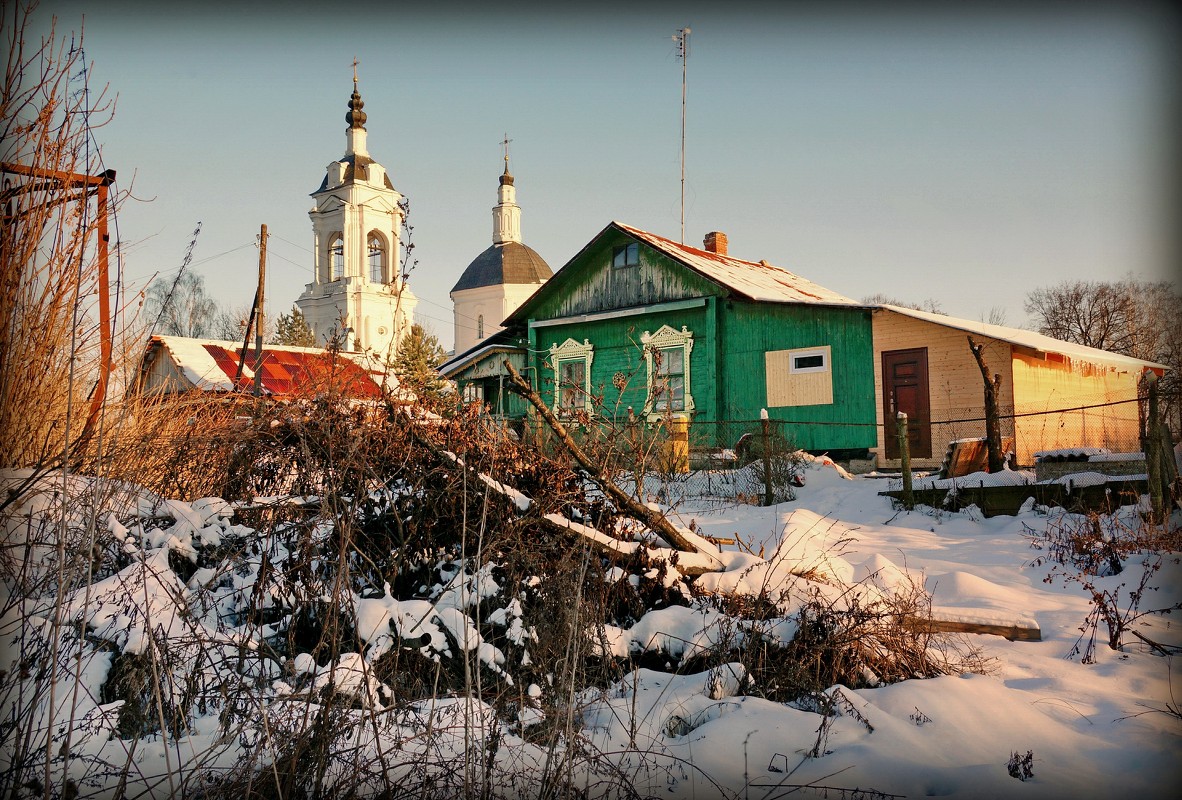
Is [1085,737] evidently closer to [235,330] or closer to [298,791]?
[298,791]

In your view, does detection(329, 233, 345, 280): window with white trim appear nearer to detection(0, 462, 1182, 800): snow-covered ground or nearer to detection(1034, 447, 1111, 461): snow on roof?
detection(1034, 447, 1111, 461): snow on roof

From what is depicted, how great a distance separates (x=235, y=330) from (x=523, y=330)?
107 ft

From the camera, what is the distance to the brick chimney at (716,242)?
24.6 metres

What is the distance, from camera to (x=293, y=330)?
147 ft

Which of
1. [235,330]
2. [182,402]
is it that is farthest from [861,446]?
[235,330]

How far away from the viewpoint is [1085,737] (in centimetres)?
339

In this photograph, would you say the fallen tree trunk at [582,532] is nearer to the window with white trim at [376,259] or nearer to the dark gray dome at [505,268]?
the window with white trim at [376,259]

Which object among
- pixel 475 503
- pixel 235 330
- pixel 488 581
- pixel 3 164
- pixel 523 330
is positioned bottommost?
pixel 488 581

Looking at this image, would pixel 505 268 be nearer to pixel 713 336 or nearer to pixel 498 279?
pixel 498 279

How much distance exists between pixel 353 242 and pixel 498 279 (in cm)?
1115

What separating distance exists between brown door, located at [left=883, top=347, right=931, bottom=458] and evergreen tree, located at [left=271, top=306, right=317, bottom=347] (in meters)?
33.8

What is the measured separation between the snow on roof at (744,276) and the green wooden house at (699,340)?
0.22 ft

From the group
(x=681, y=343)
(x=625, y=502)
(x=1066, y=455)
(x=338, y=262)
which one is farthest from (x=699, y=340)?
(x=338, y=262)

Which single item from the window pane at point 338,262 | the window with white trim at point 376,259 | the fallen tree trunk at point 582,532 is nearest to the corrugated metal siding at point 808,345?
the fallen tree trunk at point 582,532
